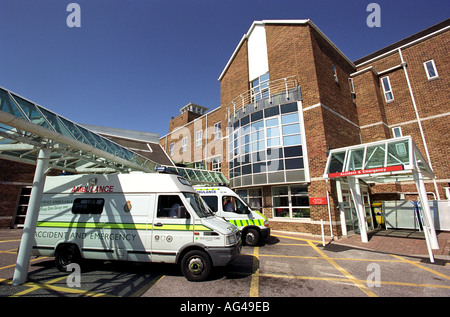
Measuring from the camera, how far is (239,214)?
900cm

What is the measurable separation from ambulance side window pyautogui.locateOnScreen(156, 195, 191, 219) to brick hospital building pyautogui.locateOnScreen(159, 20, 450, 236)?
328 inches

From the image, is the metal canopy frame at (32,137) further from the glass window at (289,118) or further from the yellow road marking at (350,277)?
the glass window at (289,118)

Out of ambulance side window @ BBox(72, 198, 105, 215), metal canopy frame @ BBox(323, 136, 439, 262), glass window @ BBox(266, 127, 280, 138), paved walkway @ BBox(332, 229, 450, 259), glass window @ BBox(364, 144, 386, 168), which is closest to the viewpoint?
ambulance side window @ BBox(72, 198, 105, 215)

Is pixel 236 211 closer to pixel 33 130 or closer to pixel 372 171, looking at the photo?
pixel 372 171

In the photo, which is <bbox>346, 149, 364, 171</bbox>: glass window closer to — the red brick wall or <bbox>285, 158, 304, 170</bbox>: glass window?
<bbox>285, 158, 304, 170</bbox>: glass window

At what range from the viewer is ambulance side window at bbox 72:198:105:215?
5.53 meters

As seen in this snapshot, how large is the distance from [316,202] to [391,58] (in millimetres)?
16246

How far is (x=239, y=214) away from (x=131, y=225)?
499cm

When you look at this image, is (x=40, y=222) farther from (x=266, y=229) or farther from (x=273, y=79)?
(x=273, y=79)

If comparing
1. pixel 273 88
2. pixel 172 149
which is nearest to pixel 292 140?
pixel 273 88

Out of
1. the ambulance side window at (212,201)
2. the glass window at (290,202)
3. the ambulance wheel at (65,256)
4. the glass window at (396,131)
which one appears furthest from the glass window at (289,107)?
the ambulance wheel at (65,256)

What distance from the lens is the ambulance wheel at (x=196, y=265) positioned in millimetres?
4711

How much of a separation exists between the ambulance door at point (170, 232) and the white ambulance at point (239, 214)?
4.18 meters

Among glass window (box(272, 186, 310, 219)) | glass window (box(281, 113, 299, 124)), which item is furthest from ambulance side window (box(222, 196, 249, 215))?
glass window (box(281, 113, 299, 124))
